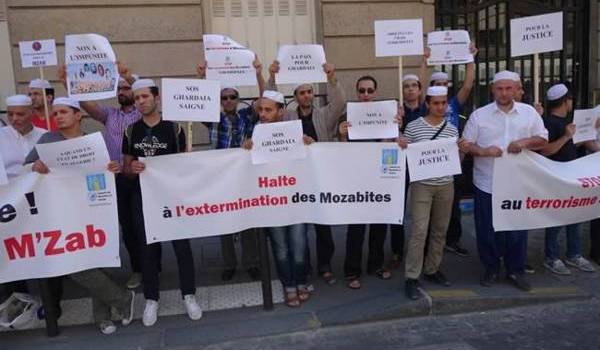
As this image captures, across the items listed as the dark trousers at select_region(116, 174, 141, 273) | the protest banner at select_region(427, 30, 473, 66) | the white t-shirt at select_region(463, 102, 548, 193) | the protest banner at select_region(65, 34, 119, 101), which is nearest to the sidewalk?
the dark trousers at select_region(116, 174, 141, 273)

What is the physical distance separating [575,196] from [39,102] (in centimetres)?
502

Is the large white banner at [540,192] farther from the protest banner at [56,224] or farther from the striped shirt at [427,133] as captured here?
the protest banner at [56,224]

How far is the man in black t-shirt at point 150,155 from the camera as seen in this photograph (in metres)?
4.46

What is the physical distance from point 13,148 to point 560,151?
15.9 feet

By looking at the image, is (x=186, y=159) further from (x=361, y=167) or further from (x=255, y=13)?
(x=255, y=13)

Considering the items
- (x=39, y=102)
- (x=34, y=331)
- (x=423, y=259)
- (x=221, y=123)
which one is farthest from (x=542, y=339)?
(x=39, y=102)

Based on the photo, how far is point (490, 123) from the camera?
4812mm

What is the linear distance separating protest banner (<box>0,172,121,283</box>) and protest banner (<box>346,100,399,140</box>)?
1.97 m

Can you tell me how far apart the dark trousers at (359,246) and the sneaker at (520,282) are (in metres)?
1.18

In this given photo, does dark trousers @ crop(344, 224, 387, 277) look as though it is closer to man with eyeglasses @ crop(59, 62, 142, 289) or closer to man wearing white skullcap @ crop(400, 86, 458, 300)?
man wearing white skullcap @ crop(400, 86, 458, 300)

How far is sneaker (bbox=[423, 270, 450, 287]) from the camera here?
509 cm

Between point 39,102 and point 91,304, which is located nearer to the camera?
point 91,304

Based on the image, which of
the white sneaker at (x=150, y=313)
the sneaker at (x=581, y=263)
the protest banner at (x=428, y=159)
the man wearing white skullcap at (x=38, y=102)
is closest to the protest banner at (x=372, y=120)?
the protest banner at (x=428, y=159)

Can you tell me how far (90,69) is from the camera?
450 centimetres
